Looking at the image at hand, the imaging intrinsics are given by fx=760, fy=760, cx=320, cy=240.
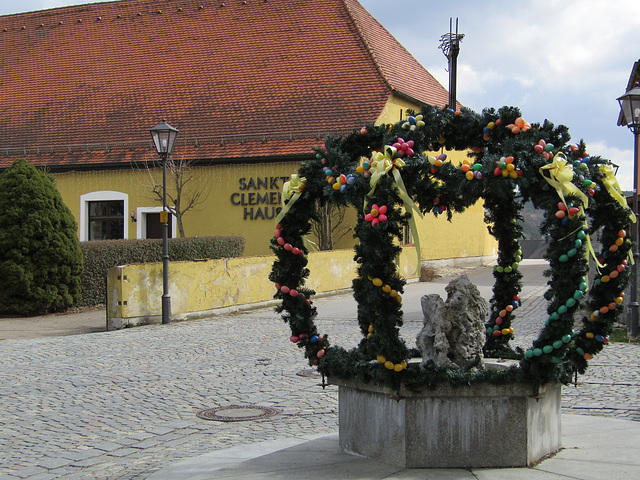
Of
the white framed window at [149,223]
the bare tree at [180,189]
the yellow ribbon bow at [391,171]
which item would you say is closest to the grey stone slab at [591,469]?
the yellow ribbon bow at [391,171]

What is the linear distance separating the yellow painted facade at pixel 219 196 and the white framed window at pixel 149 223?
0.11 feet

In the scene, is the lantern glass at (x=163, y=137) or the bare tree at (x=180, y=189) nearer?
the lantern glass at (x=163, y=137)

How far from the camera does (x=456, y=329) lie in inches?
210

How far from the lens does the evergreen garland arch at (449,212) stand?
4617 mm

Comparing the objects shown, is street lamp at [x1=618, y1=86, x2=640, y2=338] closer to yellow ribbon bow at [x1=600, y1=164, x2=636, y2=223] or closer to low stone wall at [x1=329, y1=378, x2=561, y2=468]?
yellow ribbon bow at [x1=600, y1=164, x2=636, y2=223]

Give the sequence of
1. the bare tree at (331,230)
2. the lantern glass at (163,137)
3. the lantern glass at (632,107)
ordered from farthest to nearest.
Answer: the bare tree at (331,230), the lantern glass at (163,137), the lantern glass at (632,107)

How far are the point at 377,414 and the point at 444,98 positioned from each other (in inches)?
1077

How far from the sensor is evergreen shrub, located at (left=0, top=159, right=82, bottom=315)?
16.7 meters

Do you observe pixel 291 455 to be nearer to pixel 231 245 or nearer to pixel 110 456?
pixel 110 456

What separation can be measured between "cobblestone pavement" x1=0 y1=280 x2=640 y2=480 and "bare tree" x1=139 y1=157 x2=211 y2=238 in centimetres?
1238

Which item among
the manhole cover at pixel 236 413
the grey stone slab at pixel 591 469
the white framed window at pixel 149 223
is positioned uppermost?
the white framed window at pixel 149 223

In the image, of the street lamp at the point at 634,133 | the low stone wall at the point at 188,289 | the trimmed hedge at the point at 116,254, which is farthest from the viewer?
the trimmed hedge at the point at 116,254

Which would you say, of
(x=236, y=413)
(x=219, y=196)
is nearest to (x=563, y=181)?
(x=236, y=413)

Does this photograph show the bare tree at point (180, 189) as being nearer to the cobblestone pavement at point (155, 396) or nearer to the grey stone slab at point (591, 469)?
the cobblestone pavement at point (155, 396)
